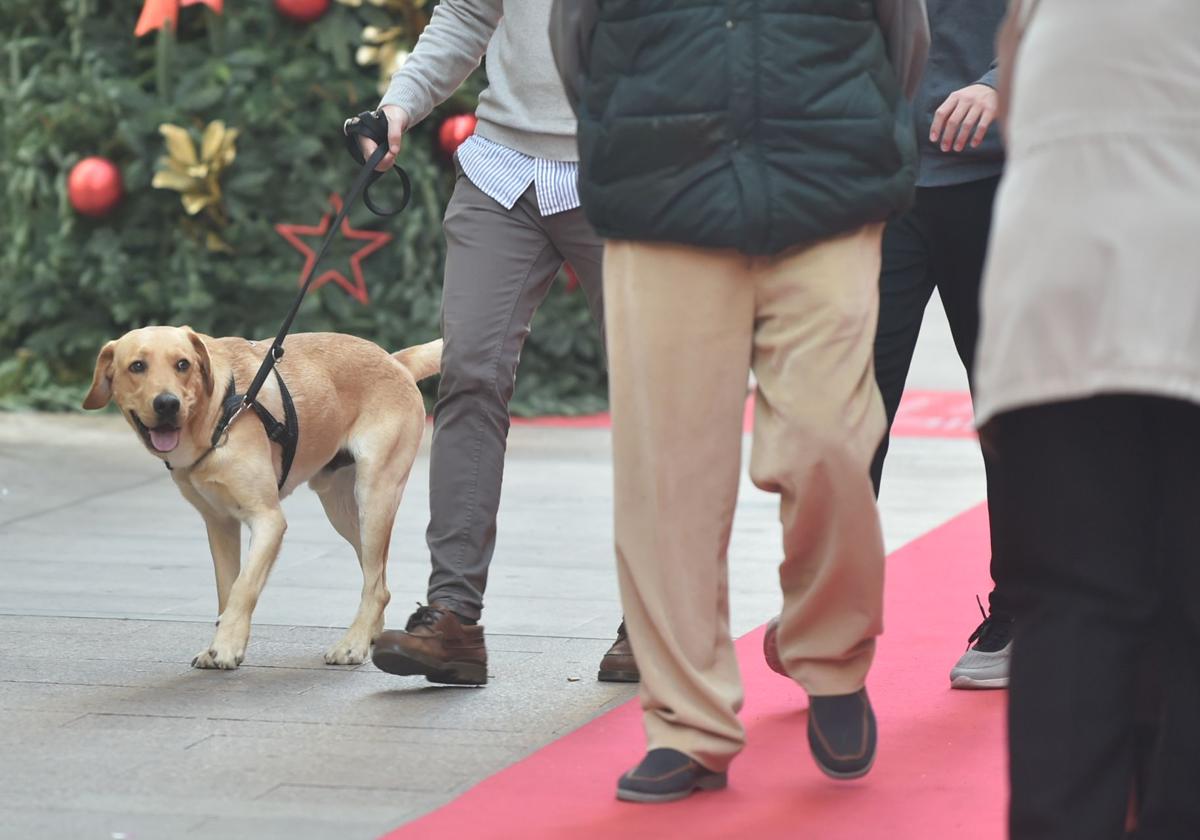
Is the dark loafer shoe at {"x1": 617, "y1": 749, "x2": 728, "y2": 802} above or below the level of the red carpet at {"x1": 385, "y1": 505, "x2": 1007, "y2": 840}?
above

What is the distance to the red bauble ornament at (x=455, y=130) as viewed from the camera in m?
9.36

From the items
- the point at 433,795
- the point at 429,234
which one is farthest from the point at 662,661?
the point at 429,234

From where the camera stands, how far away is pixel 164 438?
483 centimetres

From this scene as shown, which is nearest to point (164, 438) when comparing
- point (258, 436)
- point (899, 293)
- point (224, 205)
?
point (258, 436)

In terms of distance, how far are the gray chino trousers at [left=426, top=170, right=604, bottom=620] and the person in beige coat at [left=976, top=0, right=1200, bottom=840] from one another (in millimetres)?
1956

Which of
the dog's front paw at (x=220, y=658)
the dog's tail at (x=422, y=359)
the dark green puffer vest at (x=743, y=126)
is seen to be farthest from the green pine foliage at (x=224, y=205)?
the dark green puffer vest at (x=743, y=126)

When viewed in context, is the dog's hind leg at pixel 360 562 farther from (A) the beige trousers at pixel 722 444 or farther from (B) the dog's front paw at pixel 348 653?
(A) the beige trousers at pixel 722 444

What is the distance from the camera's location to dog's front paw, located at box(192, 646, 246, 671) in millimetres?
4609

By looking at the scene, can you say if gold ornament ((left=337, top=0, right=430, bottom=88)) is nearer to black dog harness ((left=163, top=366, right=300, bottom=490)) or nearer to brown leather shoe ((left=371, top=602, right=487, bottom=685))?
black dog harness ((left=163, top=366, right=300, bottom=490))

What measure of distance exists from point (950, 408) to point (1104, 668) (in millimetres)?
8280

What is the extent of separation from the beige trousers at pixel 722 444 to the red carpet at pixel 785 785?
0.15m

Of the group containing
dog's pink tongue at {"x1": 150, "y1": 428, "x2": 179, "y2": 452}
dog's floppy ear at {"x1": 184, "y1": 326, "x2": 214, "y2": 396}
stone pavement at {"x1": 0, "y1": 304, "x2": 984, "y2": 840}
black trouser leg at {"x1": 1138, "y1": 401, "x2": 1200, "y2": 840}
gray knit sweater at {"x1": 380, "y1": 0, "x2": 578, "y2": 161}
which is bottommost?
stone pavement at {"x1": 0, "y1": 304, "x2": 984, "y2": 840}

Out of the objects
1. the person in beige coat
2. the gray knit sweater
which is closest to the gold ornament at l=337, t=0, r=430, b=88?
the gray knit sweater

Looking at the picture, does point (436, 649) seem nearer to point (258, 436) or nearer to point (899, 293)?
point (258, 436)
